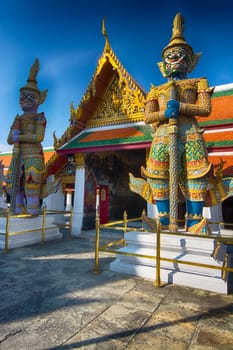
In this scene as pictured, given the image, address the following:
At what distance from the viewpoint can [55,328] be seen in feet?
7.16

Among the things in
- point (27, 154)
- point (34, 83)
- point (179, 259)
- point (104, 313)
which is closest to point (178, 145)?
point (179, 259)

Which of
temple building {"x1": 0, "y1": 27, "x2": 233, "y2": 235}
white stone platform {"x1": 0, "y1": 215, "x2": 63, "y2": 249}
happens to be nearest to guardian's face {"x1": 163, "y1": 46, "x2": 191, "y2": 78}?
temple building {"x1": 0, "y1": 27, "x2": 233, "y2": 235}

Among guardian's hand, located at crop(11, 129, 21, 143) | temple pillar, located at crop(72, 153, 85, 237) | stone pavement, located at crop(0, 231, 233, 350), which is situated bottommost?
stone pavement, located at crop(0, 231, 233, 350)

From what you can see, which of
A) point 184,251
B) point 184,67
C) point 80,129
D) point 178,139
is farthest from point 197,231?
point 80,129

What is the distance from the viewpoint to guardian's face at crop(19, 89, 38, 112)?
6.32 metres

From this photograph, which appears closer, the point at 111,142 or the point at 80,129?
the point at 111,142

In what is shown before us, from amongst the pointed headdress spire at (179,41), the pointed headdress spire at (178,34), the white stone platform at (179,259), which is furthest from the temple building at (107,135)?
the white stone platform at (179,259)

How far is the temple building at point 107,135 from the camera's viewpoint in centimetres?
680

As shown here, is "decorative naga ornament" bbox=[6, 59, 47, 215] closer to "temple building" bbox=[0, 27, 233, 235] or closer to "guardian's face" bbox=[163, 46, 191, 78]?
"temple building" bbox=[0, 27, 233, 235]

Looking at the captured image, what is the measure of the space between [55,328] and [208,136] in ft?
20.9

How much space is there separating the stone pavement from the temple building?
3811mm

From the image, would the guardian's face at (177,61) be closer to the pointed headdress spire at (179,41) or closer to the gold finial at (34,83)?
the pointed headdress spire at (179,41)

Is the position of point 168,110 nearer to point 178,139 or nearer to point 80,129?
point 178,139

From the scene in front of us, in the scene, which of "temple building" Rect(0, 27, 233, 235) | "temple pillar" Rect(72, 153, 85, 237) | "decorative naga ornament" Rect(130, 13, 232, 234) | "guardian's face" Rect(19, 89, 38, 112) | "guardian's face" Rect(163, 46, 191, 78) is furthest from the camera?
"temple pillar" Rect(72, 153, 85, 237)
